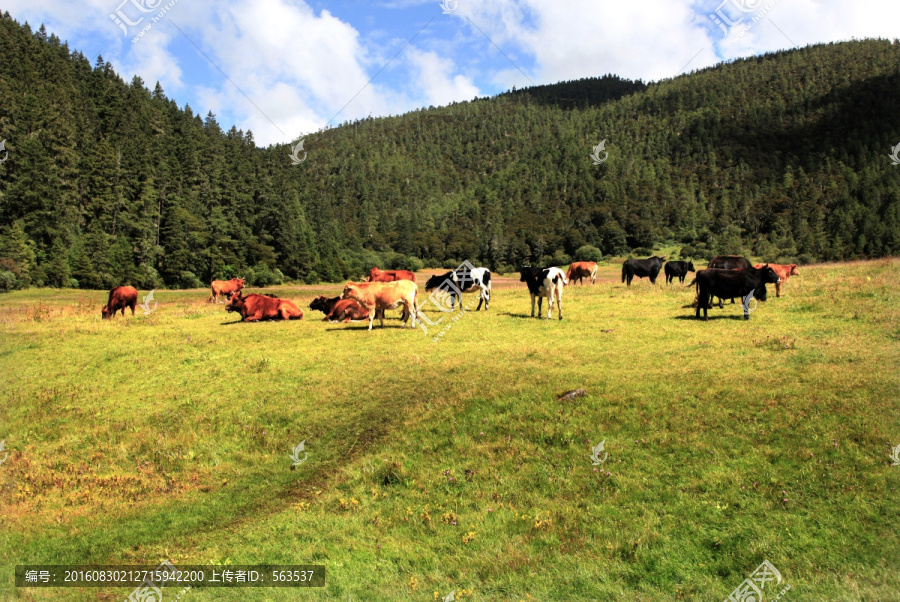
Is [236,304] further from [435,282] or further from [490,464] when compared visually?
[490,464]

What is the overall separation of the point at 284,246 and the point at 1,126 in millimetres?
40390

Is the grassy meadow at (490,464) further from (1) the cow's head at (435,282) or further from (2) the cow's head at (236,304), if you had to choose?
(1) the cow's head at (435,282)

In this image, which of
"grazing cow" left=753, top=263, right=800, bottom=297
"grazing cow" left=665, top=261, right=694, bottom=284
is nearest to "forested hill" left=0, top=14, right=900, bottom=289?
"grazing cow" left=665, top=261, right=694, bottom=284

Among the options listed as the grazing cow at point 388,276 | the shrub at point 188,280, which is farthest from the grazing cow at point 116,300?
the shrub at point 188,280

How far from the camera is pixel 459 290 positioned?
24.9 m

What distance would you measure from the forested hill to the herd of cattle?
41.0 metres

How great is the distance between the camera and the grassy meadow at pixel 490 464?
745cm

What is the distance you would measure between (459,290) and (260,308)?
9867 millimetres

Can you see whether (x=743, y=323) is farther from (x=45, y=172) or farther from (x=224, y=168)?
(x=224, y=168)

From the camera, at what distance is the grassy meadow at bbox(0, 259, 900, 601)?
7.45 meters

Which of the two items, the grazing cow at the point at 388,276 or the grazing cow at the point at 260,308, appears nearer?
the grazing cow at the point at 260,308

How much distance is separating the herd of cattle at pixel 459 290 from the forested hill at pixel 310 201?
41.0 metres

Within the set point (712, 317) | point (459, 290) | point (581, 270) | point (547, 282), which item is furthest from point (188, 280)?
point (712, 317)

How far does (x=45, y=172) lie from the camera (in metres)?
66.4
